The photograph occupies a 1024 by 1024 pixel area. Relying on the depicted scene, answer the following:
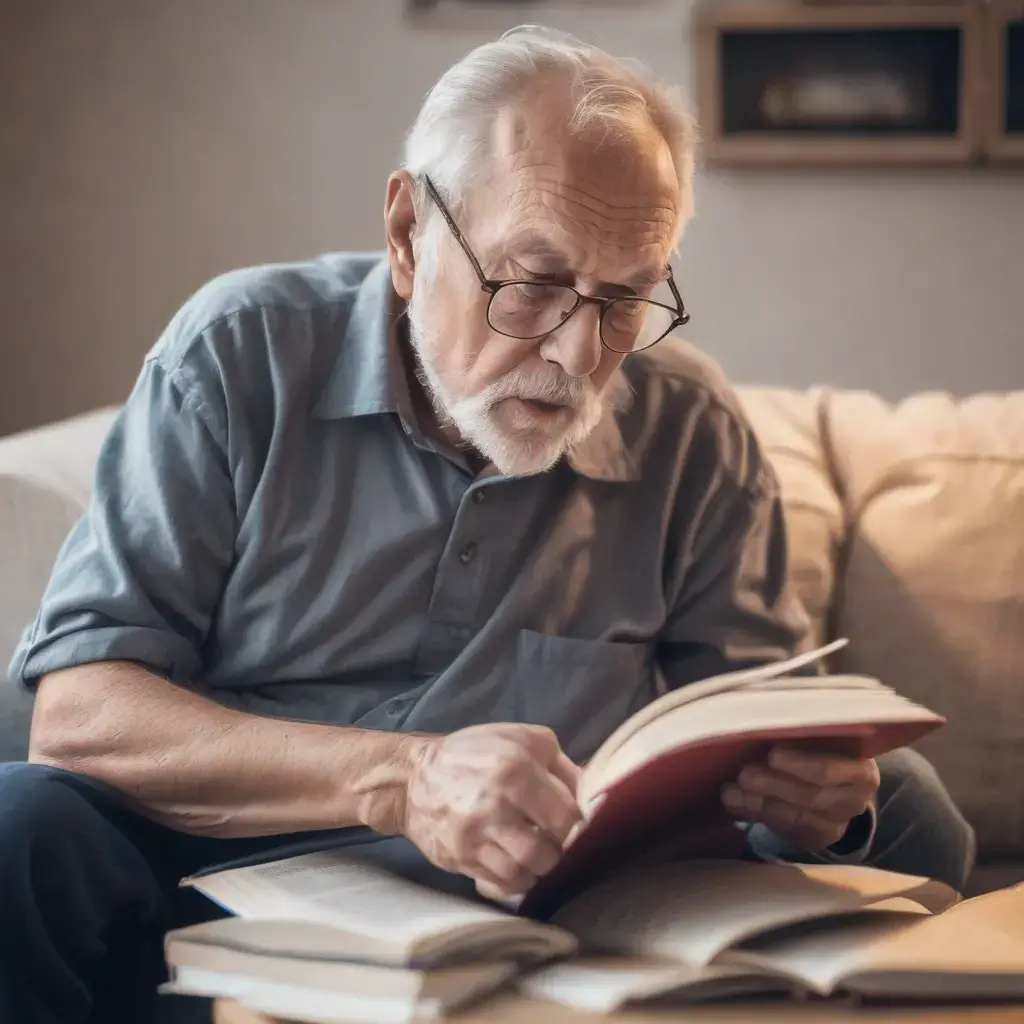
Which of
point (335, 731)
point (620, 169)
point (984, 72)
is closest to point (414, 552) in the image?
point (335, 731)

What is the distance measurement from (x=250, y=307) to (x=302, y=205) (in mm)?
1299

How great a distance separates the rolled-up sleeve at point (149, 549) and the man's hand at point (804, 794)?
513 mm

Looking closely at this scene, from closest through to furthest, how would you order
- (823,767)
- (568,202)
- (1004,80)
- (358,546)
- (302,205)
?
(823,767) < (568,202) < (358,546) < (1004,80) < (302,205)

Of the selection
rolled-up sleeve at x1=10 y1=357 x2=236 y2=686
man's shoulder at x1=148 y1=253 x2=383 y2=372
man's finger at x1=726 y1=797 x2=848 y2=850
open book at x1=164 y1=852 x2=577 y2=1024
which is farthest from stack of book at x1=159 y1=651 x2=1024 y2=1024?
man's shoulder at x1=148 y1=253 x2=383 y2=372

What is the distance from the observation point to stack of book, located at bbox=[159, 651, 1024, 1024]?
33.4 inches

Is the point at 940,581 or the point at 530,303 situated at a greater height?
the point at 530,303

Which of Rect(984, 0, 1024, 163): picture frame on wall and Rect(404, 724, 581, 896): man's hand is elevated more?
Rect(984, 0, 1024, 163): picture frame on wall

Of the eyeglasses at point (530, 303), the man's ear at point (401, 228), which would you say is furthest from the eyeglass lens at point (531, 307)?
the man's ear at point (401, 228)

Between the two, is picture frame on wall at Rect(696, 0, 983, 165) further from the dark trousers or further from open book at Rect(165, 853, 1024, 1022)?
open book at Rect(165, 853, 1024, 1022)

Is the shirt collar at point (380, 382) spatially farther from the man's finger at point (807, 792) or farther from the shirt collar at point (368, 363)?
the man's finger at point (807, 792)

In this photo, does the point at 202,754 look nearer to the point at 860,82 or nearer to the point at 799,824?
the point at 799,824

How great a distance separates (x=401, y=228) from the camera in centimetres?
134

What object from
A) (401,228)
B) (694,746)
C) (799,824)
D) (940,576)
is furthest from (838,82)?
(694,746)

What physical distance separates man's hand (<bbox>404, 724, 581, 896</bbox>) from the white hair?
20.4 inches
